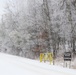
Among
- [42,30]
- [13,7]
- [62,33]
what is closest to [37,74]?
[62,33]

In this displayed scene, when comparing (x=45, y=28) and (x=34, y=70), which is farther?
(x=45, y=28)

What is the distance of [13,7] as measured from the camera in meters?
52.3

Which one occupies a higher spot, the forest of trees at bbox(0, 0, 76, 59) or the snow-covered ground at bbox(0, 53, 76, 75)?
the forest of trees at bbox(0, 0, 76, 59)

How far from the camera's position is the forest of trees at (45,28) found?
1346 inches

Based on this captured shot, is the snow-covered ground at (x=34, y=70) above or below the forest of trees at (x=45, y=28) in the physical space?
below

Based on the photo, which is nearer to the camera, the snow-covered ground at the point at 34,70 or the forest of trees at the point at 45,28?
the snow-covered ground at the point at 34,70

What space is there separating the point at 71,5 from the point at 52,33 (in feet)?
27.6

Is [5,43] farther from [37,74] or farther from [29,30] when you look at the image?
[37,74]

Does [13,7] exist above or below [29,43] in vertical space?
above

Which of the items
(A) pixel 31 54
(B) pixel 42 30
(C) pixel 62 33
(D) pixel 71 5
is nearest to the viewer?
(D) pixel 71 5

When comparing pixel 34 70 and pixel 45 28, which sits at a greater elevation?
pixel 45 28

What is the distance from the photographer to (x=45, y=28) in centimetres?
3919

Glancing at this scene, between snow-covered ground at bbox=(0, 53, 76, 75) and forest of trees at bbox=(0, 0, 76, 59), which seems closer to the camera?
snow-covered ground at bbox=(0, 53, 76, 75)

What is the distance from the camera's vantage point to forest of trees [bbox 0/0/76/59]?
1346 inches
